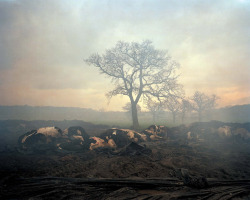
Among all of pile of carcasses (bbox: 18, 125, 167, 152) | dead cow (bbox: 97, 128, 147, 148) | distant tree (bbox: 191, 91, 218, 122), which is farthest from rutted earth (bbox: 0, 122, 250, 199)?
distant tree (bbox: 191, 91, 218, 122)

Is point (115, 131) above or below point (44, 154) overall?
above

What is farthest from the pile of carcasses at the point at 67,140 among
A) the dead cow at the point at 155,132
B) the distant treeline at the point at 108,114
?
the distant treeline at the point at 108,114

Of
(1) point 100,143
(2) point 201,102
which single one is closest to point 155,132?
(1) point 100,143

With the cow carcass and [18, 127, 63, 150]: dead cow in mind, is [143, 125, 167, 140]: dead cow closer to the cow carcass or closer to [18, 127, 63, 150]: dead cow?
the cow carcass

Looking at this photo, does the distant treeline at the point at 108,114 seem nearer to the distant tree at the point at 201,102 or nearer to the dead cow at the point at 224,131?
A: the distant tree at the point at 201,102

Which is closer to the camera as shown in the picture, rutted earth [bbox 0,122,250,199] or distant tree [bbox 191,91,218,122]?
rutted earth [bbox 0,122,250,199]

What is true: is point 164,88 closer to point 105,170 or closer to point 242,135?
point 242,135

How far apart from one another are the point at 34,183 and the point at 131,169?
2932mm

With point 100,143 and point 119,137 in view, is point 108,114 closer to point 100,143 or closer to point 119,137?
point 119,137

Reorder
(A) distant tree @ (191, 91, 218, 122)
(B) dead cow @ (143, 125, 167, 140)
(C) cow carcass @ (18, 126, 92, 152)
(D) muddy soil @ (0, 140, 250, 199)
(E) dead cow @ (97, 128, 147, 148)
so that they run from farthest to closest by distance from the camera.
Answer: (A) distant tree @ (191, 91, 218, 122), (B) dead cow @ (143, 125, 167, 140), (E) dead cow @ (97, 128, 147, 148), (C) cow carcass @ (18, 126, 92, 152), (D) muddy soil @ (0, 140, 250, 199)

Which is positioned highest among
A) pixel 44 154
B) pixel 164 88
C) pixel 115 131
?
pixel 164 88

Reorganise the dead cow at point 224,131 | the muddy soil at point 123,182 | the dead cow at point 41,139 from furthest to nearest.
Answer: the dead cow at point 224,131 → the dead cow at point 41,139 → the muddy soil at point 123,182

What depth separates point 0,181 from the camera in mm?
3926

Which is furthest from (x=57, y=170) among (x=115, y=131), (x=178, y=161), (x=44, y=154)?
(x=115, y=131)
